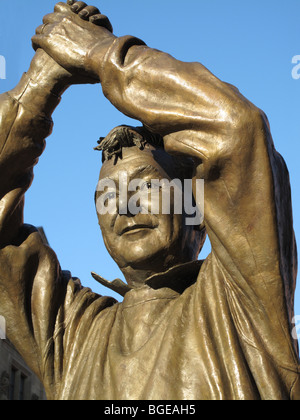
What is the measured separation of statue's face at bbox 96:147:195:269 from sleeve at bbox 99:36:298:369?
43 centimetres

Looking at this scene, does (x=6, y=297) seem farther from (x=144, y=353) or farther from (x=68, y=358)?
(x=144, y=353)

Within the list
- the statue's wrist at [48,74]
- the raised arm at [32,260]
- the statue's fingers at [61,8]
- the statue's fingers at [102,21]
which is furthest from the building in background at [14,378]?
the statue's fingers at [102,21]

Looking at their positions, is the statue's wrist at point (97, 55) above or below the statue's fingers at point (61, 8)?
below

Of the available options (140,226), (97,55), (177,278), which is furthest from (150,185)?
(97,55)

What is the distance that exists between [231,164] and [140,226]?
767mm

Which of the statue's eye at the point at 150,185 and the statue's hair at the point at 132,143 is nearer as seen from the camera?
the statue's eye at the point at 150,185

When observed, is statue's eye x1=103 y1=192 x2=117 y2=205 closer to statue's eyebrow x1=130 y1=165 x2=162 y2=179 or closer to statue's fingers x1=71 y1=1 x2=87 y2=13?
statue's eyebrow x1=130 y1=165 x2=162 y2=179

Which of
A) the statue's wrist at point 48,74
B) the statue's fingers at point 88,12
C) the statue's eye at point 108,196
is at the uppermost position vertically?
the statue's fingers at point 88,12

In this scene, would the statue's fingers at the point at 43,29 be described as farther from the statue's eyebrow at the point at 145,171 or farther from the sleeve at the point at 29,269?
the statue's eyebrow at the point at 145,171

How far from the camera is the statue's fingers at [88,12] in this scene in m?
2.86

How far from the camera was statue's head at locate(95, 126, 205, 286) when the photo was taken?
302 centimetres

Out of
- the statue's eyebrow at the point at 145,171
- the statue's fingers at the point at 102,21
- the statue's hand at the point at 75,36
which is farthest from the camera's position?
the statue's eyebrow at the point at 145,171
